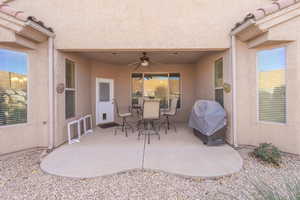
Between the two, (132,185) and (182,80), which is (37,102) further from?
(182,80)

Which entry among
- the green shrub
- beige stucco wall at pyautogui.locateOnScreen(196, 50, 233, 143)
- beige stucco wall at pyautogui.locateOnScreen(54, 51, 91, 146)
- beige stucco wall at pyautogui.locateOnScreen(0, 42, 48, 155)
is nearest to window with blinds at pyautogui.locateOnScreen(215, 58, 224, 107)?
beige stucco wall at pyautogui.locateOnScreen(196, 50, 233, 143)

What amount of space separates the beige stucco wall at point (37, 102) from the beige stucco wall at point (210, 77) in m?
4.59

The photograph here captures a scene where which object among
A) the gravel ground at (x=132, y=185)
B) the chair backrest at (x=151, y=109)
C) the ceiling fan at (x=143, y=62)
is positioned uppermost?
the ceiling fan at (x=143, y=62)

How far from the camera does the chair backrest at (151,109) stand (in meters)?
4.45

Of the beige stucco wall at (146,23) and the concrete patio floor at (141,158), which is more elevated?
the beige stucco wall at (146,23)

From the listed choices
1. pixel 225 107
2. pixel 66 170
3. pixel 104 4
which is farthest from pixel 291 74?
pixel 66 170

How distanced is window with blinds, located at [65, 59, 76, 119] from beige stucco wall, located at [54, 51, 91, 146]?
0.12 m

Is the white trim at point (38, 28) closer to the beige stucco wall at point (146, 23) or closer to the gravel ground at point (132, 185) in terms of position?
the beige stucco wall at point (146, 23)

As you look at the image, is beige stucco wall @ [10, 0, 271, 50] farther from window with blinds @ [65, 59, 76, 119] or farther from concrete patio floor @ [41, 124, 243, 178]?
concrete patio floor @ [41, 124, 243, 178]

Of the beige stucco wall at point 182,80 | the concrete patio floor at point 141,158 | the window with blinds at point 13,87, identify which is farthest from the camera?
the beige stucco wall at point 182,80

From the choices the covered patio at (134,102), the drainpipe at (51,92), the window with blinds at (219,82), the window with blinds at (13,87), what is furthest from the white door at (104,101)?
the window with blinds at (219,82)

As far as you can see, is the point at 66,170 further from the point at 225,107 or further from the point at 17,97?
the point at 225,107

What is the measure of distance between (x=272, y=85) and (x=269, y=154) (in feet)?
5.25

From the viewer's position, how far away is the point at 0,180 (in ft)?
8.48
